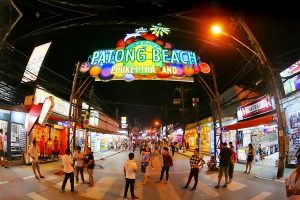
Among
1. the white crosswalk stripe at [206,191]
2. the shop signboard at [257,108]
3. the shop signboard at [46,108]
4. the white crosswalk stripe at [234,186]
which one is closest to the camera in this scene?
the white crosswalk stripe at [206,191]

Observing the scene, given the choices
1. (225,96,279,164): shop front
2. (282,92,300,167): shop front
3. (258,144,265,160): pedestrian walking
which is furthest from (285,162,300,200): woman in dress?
(258,144,265,160): pedestrian walking

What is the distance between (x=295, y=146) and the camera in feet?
67.8

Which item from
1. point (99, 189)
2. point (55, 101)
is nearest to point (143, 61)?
point (99, 189)

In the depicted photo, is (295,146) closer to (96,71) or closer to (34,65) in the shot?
(96,71)

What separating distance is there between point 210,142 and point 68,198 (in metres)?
31.7

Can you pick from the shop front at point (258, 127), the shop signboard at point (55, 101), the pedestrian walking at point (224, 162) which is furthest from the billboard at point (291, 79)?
the shop signboard at point (55, 101)

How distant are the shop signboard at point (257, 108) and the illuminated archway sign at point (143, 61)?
211 inches

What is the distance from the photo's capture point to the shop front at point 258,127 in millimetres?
23078

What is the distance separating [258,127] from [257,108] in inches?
75.5

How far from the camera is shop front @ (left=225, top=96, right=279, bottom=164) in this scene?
23.1 metres

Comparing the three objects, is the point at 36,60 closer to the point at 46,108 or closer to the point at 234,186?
the point at 46,108

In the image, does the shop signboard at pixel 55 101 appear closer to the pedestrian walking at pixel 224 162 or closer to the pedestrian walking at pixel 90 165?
the pedestrian walking at pixel 90 165

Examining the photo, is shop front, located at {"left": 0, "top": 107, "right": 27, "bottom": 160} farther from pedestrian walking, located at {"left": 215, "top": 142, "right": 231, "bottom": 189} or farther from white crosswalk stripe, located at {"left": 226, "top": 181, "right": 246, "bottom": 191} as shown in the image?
white crosswalk stripe, located at {"left": 226, "top": 181, "right": 246, "bottom": 191}

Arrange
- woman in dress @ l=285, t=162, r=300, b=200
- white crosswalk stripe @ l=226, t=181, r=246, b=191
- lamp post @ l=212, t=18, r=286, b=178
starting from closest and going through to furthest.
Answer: woman in dress @ l=285, t=162, r=300, b=200
white crosswalk stripe @ l=226, t=181, r=246, b=191
lamp post @ l=212, t=18, r=286, b=178
